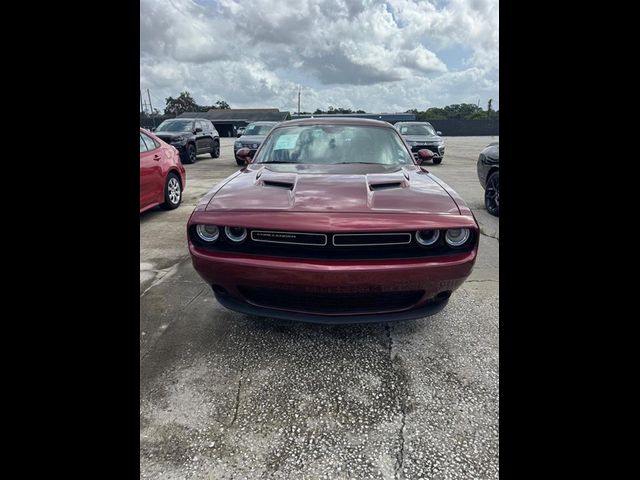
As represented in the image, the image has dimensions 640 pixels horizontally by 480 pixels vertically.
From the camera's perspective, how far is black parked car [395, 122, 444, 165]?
12453mm

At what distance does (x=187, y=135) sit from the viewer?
12.5 meters

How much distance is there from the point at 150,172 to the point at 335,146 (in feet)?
11.2

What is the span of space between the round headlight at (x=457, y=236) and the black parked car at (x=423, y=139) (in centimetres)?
1065

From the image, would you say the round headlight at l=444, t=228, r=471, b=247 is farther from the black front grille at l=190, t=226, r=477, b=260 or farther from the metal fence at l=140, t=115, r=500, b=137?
the metal fence at l=140, t=115, r=500, b=137

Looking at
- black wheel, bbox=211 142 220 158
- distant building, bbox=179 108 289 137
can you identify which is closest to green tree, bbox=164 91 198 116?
distant building, bbox=179 108 289 137

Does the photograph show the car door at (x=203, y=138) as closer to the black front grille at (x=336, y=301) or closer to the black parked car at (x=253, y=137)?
the black parked car at (x=253, y=137)

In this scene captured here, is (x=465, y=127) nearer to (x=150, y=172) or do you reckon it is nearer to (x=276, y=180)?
(x=150, y=172)

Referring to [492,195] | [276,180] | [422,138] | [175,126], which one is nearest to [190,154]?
[175,126]

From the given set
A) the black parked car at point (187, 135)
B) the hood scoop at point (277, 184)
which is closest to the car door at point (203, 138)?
the black parked car at point (187, 135)
